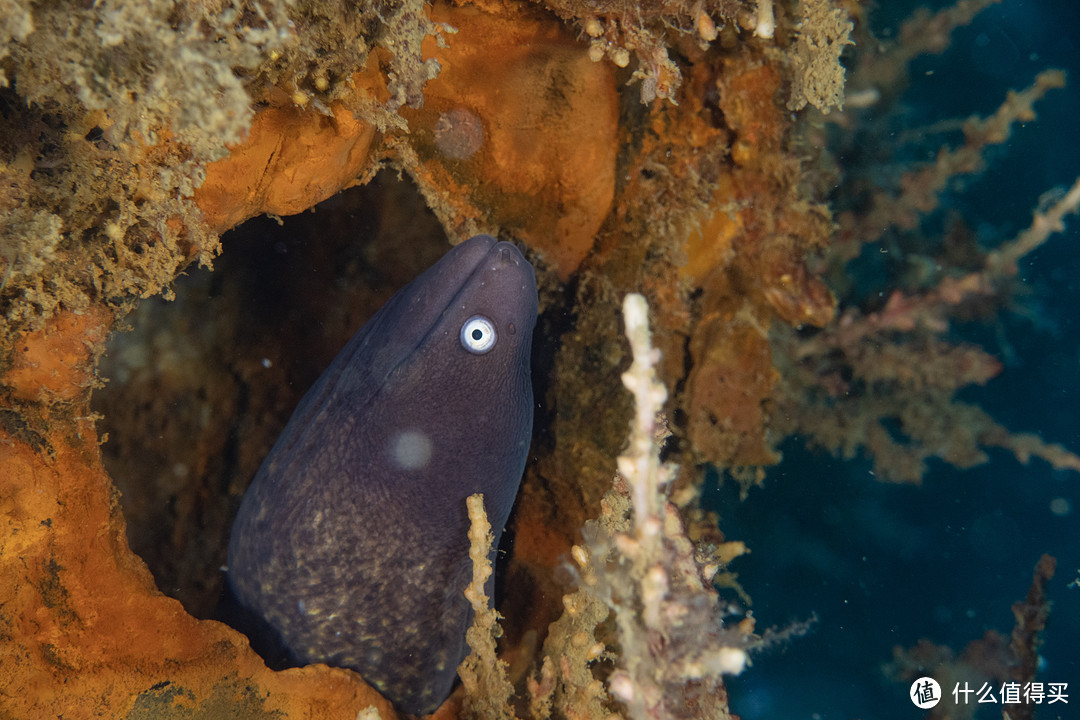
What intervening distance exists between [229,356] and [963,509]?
5.68m

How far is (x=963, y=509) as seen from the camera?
185 inches

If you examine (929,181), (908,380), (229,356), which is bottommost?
(229,356)

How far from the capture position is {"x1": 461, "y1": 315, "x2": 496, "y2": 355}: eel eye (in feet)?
7.51

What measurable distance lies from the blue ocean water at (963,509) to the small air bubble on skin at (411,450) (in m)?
2.52

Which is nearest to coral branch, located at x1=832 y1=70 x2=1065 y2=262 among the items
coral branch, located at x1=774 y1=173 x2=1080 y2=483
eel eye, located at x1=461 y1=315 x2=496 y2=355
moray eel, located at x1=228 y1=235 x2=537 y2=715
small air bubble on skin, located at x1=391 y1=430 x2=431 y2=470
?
coral branch, located at x1=774 y1=173 x2=1080 y2=483

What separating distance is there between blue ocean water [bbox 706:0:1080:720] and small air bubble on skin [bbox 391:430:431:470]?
8.28 ft

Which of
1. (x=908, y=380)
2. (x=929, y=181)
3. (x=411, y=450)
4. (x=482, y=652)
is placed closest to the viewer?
(x=482, y=652)

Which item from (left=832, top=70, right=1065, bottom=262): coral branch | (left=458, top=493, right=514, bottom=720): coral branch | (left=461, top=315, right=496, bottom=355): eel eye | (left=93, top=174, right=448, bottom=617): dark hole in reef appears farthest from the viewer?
(left=832, top=70, right=1065, bottom=262): coral branch

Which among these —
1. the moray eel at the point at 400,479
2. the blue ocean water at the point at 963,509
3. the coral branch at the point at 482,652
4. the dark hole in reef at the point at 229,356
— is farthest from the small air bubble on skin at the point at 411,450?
the blue ocean water at the point at 963,509

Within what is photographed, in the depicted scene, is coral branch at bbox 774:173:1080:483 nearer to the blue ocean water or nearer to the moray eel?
the blue ocean water

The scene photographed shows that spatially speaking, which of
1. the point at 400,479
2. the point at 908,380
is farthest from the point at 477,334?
the point at 908,380

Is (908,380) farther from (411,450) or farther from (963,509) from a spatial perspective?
(411,450)

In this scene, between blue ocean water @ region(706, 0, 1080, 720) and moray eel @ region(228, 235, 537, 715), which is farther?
blue ocean water @ region(706, 0, 1080, 720)

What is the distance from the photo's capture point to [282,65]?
1.67 metres
